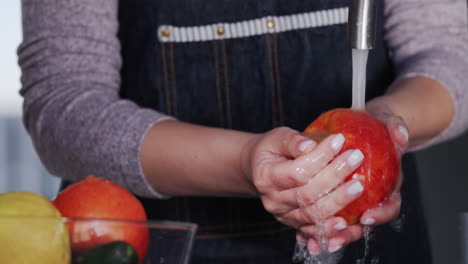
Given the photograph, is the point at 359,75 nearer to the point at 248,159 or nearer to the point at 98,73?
the point at 248,159

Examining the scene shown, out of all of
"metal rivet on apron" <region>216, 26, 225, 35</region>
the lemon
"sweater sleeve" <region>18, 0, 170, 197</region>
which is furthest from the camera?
"metal rivet on apron" <region>216, 26, 225, 35</region>

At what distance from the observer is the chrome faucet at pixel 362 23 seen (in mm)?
496

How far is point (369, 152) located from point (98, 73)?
47 centimetres

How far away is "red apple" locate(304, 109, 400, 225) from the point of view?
0.56 meters

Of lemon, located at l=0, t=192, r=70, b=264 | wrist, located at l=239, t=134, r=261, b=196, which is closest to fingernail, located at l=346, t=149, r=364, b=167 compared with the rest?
wrist, located at l=239, t=134, r=261, b=196

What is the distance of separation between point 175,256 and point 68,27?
0.58 meters

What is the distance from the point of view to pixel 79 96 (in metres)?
0.86

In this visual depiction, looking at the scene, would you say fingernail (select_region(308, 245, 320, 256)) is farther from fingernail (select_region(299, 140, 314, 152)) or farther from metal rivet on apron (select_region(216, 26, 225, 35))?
metal rivet on apron (select_region(216, 26, 225, 35))

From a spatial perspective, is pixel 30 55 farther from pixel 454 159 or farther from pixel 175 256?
pixel 454 159

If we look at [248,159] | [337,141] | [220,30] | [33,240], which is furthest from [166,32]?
[33,240]

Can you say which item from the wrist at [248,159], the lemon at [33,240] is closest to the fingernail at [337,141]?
the wrist at [248,159]

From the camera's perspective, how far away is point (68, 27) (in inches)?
35.2

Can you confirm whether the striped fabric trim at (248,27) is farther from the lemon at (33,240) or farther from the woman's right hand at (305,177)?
the lemon at (33,240)

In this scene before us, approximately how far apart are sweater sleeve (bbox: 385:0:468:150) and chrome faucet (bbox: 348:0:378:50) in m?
0.43
